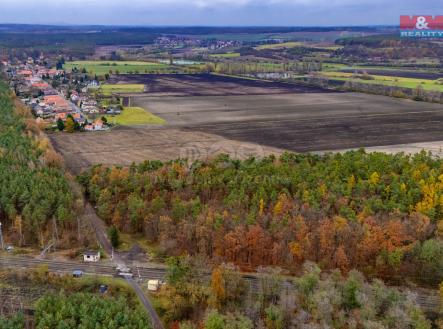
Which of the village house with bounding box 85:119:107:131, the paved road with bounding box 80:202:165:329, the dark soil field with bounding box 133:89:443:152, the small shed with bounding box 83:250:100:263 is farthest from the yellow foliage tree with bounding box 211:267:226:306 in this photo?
the village house with bounding box 85:119:107:131

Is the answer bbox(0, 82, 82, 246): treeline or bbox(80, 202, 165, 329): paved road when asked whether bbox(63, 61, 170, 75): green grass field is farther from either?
bbox(80, 202, 165, 329): paved road

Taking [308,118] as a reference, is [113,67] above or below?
above

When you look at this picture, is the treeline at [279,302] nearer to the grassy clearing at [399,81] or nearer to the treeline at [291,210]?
the treeline at [291,210]

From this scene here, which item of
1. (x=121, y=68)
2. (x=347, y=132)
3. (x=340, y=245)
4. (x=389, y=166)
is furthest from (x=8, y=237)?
(x=121, y=68)

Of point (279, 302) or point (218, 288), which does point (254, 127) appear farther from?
point (279, 302)

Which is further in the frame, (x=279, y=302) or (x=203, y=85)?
(x=203, y=85)

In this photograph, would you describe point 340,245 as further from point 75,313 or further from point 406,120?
point 406,120

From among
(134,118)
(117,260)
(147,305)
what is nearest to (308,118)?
(134,118)
